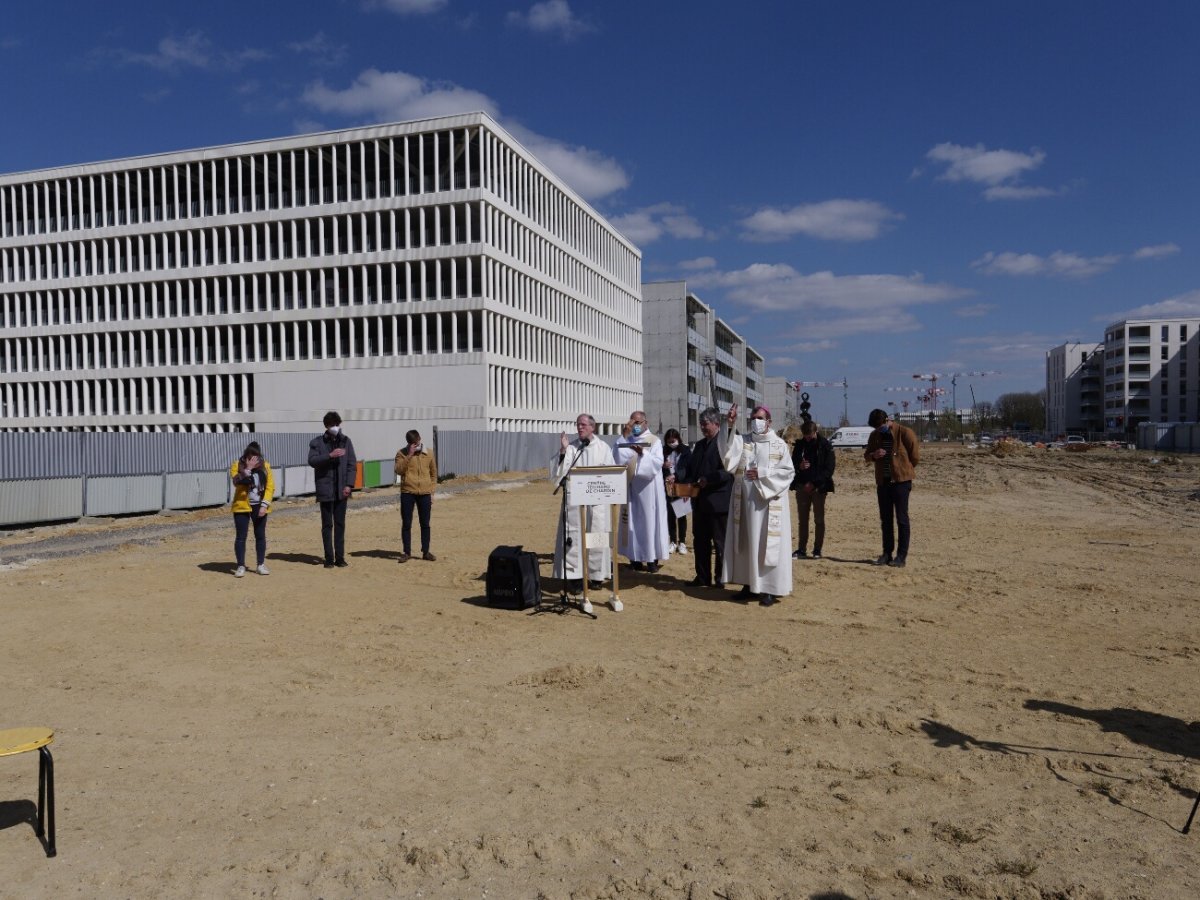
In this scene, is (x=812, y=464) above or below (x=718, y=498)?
above

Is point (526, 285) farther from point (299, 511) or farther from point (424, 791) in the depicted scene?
point (424, 791)

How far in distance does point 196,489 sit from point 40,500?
470cm

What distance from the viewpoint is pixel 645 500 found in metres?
12.0

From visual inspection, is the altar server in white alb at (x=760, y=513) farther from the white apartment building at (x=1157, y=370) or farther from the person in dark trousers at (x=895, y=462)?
the white apartment building at (x=1157, y=370)

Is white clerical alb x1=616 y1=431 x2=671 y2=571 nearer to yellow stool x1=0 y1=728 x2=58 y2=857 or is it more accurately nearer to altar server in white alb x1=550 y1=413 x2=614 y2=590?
altar server in white alb x1=550 y1=413 x2=614 y2=590

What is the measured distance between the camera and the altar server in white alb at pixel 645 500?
11.9 metres

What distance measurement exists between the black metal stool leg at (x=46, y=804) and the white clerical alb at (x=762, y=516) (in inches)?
285

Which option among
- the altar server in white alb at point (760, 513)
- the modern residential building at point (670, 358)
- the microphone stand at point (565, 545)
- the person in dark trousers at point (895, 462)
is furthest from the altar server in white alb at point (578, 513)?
the modern residential building at point (670, 358)

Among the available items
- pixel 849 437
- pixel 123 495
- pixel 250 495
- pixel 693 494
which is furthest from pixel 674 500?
pixel 849 437

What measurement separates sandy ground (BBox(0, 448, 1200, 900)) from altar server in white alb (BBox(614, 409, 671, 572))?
2.00 feet

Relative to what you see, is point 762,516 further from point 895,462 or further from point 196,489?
point 196,489

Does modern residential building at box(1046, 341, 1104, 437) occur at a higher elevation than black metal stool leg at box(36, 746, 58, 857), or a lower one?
higher

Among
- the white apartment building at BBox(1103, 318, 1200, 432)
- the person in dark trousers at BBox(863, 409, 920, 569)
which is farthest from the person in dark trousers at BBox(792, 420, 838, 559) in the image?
the white apartment building at BBox(1103, 318, 1200, 432)

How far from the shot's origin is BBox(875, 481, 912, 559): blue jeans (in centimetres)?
1245
